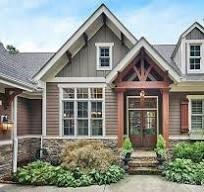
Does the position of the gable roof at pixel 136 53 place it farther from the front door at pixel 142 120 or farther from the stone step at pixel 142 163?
the stone step at pixel 142 163

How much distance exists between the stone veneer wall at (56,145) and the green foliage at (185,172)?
3608mm

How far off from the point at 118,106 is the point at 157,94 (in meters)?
2.79

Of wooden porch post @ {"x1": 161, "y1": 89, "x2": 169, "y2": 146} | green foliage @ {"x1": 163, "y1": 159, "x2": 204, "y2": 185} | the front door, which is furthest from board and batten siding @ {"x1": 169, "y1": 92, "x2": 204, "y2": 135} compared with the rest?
green foliage @ {"x1": 163, "y1": 159, "x2": 204, "y2": 185}

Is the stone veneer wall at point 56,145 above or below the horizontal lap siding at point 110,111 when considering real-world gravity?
below

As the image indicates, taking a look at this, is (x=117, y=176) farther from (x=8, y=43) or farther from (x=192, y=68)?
(x=8, y=43)

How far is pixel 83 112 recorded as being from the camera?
16953 millimetres

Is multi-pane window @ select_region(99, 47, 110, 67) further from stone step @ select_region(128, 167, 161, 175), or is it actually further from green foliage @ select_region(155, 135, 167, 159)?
stone step @ select_region(128, 167, 161, 175)

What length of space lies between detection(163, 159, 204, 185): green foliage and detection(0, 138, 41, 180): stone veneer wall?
5434 mm

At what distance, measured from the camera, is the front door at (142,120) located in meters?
17.6

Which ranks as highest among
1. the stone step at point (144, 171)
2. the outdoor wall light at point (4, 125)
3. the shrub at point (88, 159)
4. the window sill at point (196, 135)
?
the outdoor wall light at point (4, 125)

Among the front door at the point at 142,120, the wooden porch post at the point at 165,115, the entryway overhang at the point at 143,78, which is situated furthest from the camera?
the front door at the point at 142,120

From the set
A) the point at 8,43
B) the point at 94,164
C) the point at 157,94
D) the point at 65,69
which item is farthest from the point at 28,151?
the point at 8,43

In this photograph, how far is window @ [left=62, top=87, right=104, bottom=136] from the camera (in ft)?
55.4

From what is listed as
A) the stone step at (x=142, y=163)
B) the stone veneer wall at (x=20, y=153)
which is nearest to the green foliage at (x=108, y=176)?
the stone step at (x=142, y=163)
